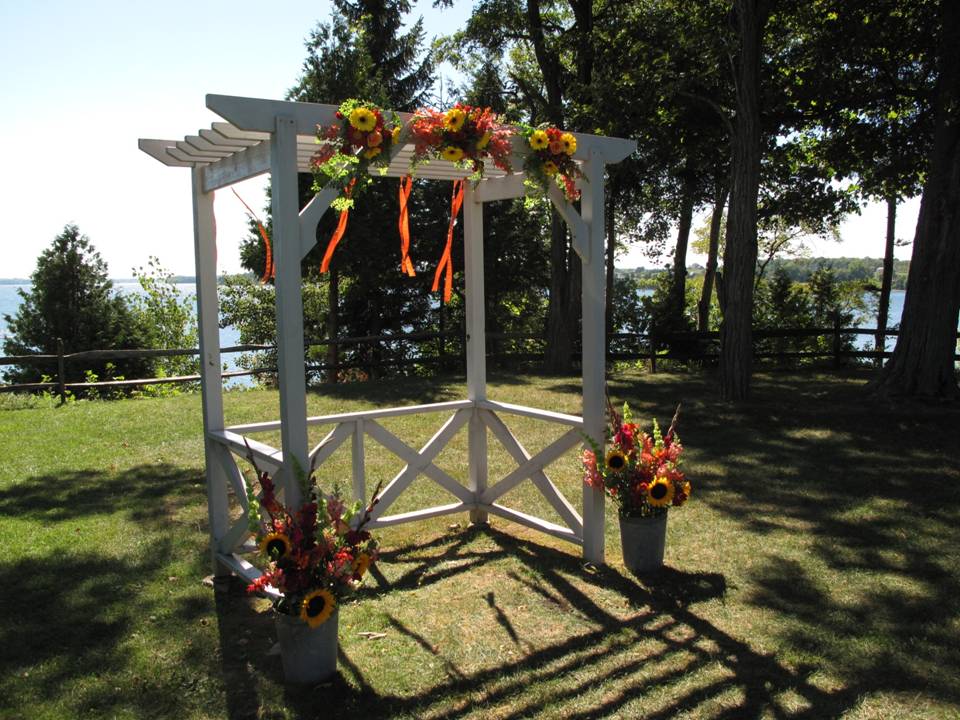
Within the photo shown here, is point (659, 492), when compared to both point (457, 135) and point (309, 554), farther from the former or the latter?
point (457, 135)

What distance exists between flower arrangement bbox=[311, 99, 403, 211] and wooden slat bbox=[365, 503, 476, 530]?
8.85ft

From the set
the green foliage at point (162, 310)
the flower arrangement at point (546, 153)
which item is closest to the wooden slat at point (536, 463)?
the flower arrangement at point (546, 153)

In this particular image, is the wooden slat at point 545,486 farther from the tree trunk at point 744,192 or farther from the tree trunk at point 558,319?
the tree trunk at point 558,319

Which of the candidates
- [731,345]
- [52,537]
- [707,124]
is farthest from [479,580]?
[707,124]

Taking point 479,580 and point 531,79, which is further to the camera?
point 531,79

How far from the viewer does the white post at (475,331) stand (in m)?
5.94

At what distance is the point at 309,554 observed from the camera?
362 centimetres

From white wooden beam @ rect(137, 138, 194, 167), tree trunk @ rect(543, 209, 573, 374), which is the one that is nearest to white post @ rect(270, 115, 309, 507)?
white wooden beam @ rect(137, 138, 194, 167)

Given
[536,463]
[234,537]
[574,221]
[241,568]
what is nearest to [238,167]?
[574,221]

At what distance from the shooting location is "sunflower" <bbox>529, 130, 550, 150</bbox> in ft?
14.8

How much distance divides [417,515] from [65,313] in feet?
53.5

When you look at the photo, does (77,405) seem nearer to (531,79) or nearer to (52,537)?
(52,537)

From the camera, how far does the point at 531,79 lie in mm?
19156

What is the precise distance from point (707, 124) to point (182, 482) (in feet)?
34.9
